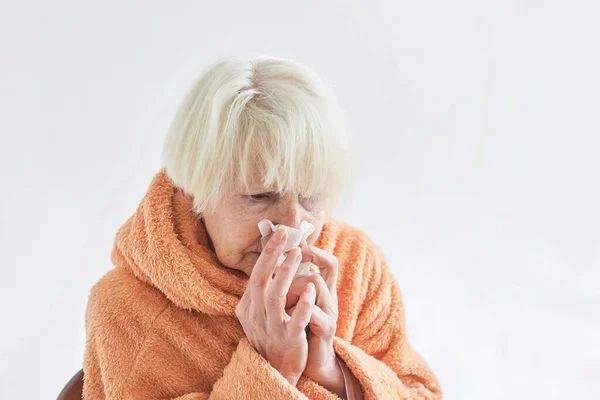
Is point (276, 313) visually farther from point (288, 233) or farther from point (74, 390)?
point (74, 390)

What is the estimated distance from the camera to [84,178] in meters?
2.08

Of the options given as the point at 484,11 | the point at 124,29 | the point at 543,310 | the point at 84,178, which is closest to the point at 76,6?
the point at 124,29

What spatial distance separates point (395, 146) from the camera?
87.0 inches

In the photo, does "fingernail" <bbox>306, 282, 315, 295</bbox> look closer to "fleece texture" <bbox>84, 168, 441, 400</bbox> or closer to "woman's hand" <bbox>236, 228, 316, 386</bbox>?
"woman's hand" <bbox>236, 228, 316, 386</bbox>

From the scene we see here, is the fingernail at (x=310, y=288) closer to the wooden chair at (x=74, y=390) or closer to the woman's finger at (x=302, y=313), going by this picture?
the woman's finger at (x=302, y=313)

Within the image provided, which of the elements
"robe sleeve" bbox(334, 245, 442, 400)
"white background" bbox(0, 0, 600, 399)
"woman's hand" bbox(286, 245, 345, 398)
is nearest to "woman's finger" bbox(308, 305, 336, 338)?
"woman's hand" bbox(286, 245, 345, 398)

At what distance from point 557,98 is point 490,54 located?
230 millimetres

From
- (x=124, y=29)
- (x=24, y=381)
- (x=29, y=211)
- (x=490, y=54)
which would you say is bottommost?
(x=24, y=381)

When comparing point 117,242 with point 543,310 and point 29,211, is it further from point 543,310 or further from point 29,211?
point 543,310

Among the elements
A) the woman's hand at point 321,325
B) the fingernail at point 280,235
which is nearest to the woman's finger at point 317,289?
the woman's hand at point 321,325

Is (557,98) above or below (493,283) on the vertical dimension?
above

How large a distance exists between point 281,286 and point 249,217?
0.13m

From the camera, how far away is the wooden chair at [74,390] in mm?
1282

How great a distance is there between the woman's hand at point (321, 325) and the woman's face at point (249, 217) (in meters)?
0.06
